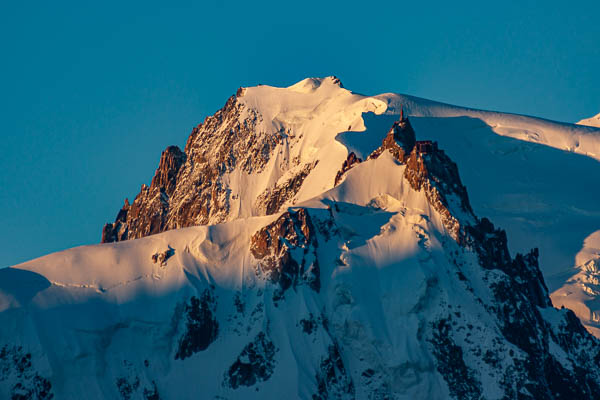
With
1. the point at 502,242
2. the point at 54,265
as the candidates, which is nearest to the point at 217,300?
the point at 54,265

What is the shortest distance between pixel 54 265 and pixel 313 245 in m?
31.9

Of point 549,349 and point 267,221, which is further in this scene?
A: point 267,221

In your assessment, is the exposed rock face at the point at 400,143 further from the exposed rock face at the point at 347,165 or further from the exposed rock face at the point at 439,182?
the exposed rock face at the point at 347,165

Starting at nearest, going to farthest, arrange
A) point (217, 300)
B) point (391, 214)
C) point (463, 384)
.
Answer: point (463, 384) → point (217, 300) → point (391, 214)

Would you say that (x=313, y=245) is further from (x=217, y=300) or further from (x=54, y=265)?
(x=54, y=265)

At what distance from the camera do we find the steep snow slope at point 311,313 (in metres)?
153

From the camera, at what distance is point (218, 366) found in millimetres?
155000

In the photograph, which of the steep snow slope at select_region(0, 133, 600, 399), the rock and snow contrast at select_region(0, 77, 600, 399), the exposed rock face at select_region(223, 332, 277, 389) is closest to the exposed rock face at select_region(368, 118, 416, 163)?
the rock and snow contrast at select_region(0, 77, 600, 399)

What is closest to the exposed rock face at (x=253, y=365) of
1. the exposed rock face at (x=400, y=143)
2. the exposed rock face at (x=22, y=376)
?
the exposed rock face at (x=22, y=376)

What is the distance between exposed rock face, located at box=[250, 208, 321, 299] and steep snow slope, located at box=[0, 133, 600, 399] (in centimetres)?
20

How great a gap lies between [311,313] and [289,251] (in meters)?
9.02

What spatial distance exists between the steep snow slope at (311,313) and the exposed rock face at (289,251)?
0.67 feet

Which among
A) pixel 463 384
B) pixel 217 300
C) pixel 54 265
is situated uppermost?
pixel 54 265

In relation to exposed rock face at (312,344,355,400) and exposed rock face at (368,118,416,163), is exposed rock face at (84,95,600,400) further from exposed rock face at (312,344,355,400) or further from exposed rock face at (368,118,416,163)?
exposed rock face at (368,118,416,163)
